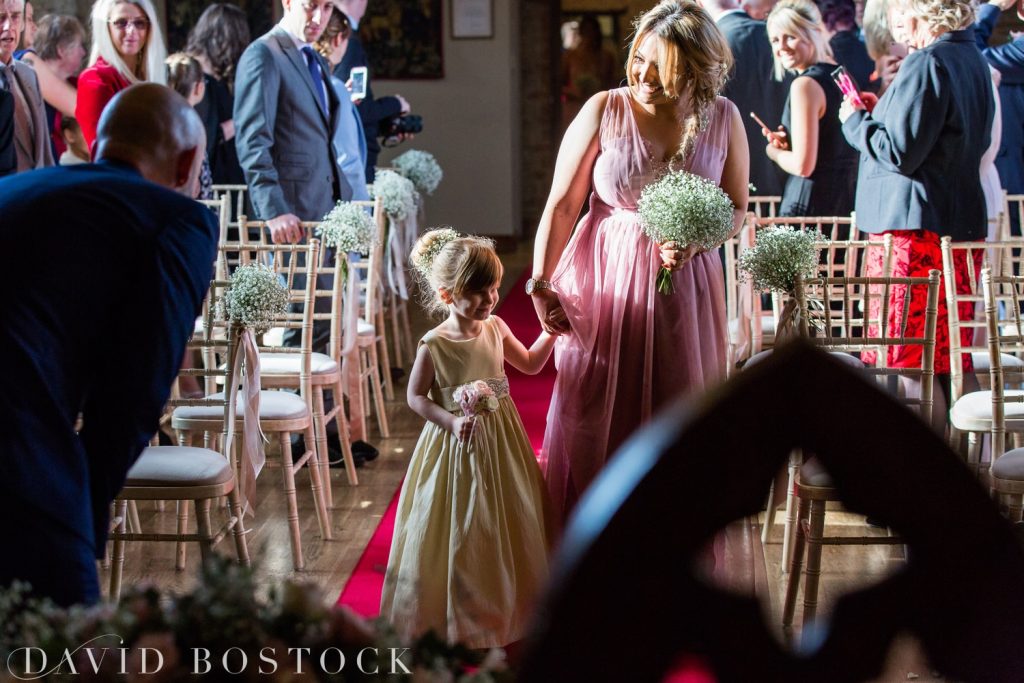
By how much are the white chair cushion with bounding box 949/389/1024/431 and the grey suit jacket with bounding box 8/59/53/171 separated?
153 inches

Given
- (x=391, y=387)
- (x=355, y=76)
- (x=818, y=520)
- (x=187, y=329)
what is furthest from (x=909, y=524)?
(x=355, y=76)

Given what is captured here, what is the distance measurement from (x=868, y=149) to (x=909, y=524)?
4035 millimetres

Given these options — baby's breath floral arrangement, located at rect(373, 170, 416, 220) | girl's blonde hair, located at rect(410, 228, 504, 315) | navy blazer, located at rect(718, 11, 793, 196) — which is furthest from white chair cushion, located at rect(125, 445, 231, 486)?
navy blazer, located at rect(718, 11, 793, 196)

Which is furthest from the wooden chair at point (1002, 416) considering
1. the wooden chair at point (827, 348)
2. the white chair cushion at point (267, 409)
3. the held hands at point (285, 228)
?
the held hands at point (285, 228)

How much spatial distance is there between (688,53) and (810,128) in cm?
283

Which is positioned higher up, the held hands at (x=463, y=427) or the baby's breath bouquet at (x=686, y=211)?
the baby's breath bouquet at (x=686, y=211)

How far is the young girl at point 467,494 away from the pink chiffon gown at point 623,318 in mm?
234

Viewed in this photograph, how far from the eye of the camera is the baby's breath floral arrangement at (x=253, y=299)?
3729mm

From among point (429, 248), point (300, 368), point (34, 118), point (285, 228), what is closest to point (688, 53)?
point (429, 248)

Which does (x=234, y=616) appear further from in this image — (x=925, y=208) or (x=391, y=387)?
(x=391, y=387)

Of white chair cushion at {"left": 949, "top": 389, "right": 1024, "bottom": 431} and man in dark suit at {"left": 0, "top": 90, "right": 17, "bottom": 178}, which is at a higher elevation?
man in dark suit at {"left": 0, "top": 90, "right": 17, "bottom": 178}

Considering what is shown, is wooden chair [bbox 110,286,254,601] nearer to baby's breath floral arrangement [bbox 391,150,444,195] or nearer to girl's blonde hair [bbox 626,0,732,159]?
girl's blonde hair [bbox 626,0,732,159]

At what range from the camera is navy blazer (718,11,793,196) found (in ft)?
22.3

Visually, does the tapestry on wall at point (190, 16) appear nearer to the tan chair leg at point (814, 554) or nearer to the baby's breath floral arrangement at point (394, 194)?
the baby's breath floral arrangement at point (394, 194)
